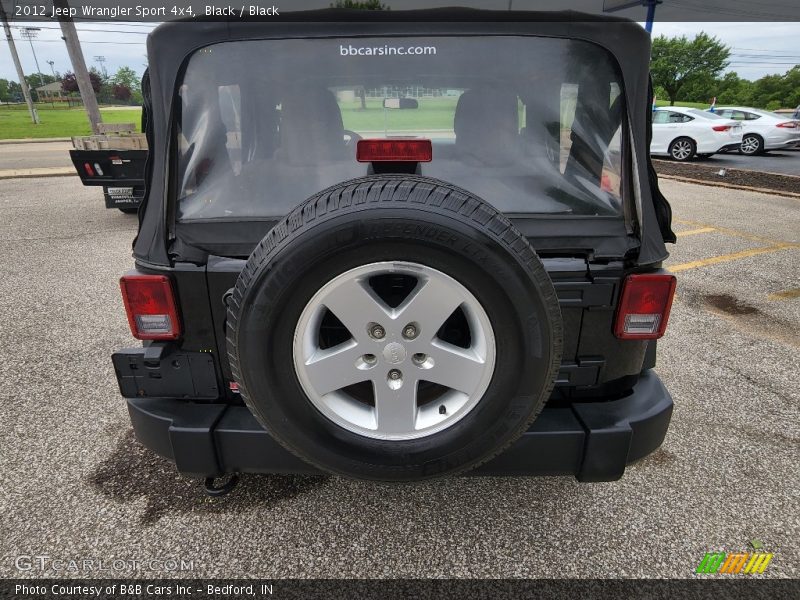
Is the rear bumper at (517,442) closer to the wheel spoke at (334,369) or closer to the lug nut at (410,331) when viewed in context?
the wheel spoke at (334,369)

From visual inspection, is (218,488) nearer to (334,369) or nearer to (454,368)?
(334,369)

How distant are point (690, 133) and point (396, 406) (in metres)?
17.3

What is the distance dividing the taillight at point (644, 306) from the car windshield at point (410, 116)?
32 cm

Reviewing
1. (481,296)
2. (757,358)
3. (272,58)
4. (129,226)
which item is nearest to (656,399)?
(481,296)

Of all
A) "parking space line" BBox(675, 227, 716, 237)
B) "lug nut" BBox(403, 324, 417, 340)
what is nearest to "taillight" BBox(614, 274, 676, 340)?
"lug nut" BBox(403, 324, 417, 340)

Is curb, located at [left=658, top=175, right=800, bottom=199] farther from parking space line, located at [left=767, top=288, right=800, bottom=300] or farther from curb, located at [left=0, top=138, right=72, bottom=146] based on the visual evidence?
curb, located at [left=0, top=138, right=72, bottom=146]

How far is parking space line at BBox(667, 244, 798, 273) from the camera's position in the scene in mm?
5918

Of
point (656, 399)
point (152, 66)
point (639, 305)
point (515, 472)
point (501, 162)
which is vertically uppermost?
point (152, 66)

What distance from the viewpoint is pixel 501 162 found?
2.05 meters

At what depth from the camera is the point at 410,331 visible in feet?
5.40

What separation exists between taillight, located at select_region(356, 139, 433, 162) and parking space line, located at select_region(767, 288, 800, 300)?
4909mm

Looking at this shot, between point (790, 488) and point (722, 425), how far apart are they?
54cm

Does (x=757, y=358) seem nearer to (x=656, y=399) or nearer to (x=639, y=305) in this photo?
(x=656, y=399)

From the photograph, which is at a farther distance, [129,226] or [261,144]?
[129,226]
